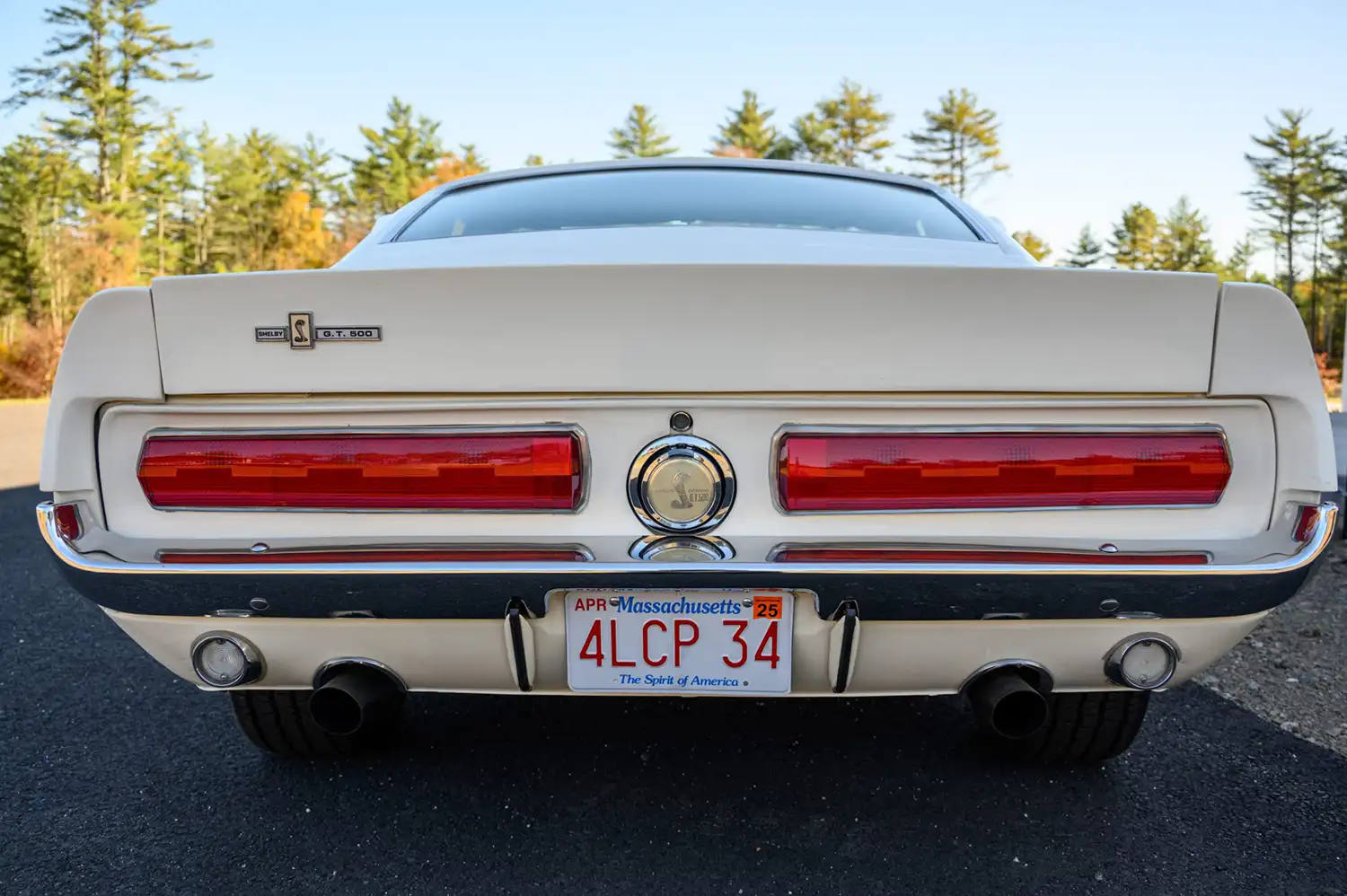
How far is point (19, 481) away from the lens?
6863 millimetres

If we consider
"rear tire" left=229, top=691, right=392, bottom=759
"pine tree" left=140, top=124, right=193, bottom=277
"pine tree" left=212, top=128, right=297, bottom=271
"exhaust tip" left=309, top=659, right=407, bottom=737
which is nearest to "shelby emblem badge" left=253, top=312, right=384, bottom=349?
"exhaust tip" left=309, top=659, right=407, bottom=737

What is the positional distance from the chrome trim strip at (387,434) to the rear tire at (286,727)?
2.04 ft

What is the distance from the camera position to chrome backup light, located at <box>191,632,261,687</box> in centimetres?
156

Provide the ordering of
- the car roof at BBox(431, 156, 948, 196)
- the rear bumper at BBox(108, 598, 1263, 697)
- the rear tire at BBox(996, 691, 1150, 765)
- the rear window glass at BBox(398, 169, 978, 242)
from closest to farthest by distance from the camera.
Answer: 1. the rear bumper at BBox(108, 598, 1263, 697)
2. the rear tire at BBox(996, 691, 1150, 765)
3. the rear window glass at BBox(398, 169, 978, 242)
4. the car roof at BBox(431, 156, 948, 196)

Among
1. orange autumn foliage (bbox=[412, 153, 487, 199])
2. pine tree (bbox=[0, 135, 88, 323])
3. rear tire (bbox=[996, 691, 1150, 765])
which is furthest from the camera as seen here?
orange autumn foliage (bbox=[412, 153, 487, 199])

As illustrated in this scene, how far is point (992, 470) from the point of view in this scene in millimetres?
1484

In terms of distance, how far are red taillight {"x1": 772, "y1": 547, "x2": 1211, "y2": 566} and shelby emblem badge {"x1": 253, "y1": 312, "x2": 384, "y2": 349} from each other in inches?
31.6

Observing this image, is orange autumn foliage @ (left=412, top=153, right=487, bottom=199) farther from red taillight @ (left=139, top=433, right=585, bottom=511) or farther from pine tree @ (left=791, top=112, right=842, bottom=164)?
red taillight @ (left=139, top=433, right=585, bottom=511)

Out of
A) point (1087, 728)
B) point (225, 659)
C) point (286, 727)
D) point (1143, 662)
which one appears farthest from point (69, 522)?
point (1087, 728)

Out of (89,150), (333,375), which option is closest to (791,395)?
(333,375)

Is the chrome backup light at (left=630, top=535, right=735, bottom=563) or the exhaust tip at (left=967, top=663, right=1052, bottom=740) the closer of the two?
the chrome backup light at (left=630, top=535, right=735, bottom=563)

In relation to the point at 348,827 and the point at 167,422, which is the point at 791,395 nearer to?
the point at 167,422

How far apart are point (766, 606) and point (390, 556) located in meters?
0.67

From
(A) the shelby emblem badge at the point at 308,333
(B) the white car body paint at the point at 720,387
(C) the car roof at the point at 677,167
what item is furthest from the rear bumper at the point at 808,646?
(C) the car roof at the point at 677,167
